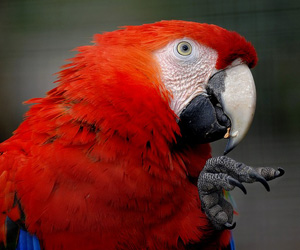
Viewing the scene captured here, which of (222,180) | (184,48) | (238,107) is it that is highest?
(184,48)

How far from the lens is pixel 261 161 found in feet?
6.93

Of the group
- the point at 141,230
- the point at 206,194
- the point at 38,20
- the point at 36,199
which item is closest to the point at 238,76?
the point at 206,194

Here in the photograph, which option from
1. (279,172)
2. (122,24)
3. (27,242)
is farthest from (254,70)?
(27,242)

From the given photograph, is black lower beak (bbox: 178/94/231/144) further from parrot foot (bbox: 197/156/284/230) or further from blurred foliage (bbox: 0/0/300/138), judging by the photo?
blurred foliage (bbox: 0/0/300/138)

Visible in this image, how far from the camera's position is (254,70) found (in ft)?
7.07

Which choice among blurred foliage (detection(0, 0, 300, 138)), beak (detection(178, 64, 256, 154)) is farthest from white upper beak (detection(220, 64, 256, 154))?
blurred foliage (detection(0, 0, 300, 138))

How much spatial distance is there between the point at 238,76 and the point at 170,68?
0.54ft

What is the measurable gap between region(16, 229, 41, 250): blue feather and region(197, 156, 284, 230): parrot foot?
378 millimetres

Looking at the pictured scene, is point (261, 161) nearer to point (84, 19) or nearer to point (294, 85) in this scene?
point (294, 85)

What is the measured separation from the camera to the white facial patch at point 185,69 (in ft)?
3.10

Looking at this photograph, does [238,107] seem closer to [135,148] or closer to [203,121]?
[203,121]

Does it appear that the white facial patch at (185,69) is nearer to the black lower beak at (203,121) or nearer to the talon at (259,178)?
the black lower beak at (203,121)

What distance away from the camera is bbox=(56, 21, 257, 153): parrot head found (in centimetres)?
86

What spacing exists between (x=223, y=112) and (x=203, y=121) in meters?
0.05
